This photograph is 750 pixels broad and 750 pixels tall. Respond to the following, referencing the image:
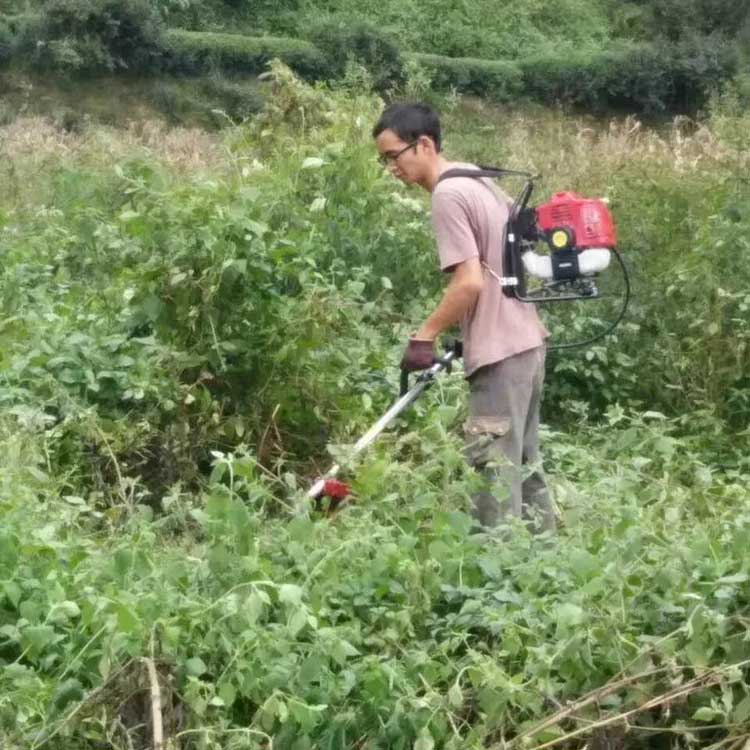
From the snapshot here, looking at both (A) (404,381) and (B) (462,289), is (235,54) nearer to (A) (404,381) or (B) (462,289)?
(A) (404,381)

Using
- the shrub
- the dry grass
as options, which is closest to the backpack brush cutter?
the dry grass

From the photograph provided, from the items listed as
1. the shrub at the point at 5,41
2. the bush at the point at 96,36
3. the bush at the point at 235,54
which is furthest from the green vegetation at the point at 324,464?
the bush at the point at 235,54

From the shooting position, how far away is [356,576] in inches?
181

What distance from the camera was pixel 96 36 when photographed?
1256 inches

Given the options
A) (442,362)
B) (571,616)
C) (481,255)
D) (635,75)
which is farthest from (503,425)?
(635,75)

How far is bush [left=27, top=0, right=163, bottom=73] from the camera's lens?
1234 inches

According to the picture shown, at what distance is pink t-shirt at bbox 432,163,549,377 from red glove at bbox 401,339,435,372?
0.12 meters

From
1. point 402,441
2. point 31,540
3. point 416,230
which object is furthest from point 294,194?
point 31,540

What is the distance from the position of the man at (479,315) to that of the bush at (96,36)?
26.3m

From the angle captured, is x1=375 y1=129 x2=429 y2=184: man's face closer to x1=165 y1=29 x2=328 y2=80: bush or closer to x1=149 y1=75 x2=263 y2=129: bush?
x1=149 y1=75 x2=263 y2=129: bush

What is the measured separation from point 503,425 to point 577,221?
759mm

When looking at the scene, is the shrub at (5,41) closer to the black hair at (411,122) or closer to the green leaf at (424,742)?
the black hair at (411,122)

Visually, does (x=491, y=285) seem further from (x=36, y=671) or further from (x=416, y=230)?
(x=416, y=230)

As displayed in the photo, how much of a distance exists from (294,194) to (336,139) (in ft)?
2.57
